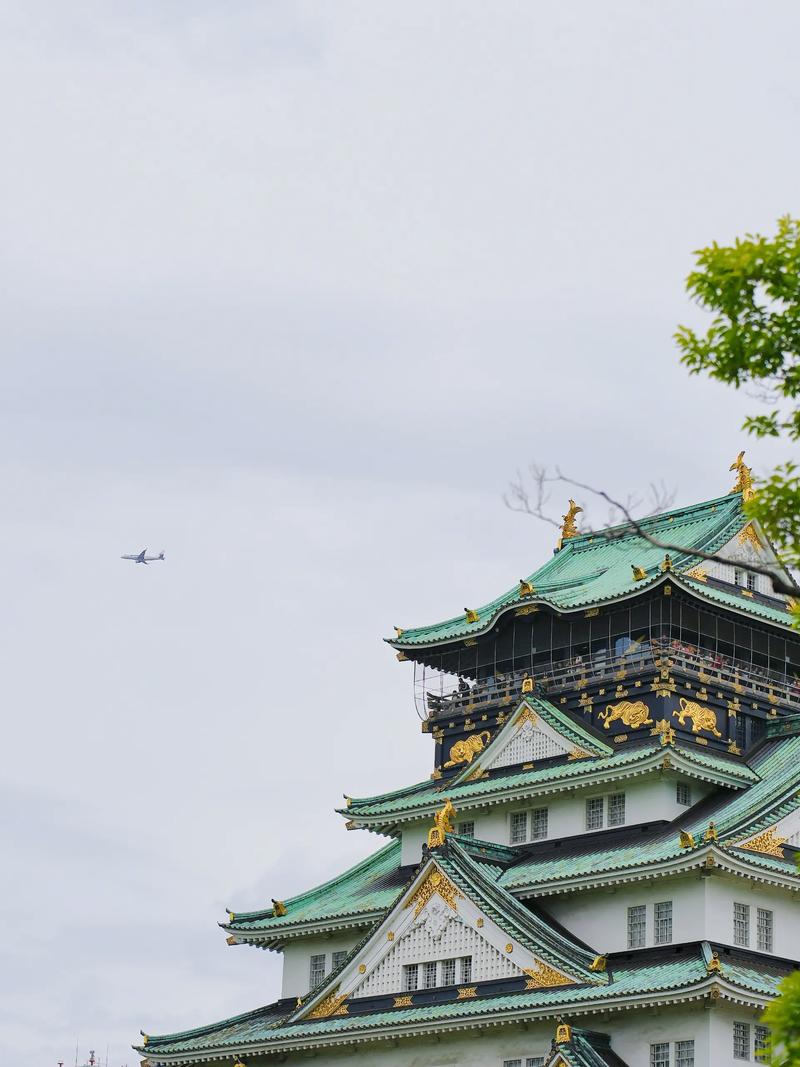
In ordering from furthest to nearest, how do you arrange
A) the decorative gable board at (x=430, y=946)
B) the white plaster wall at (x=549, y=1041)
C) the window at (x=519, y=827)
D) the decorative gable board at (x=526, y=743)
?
1. the window at (x=519, y=827)
2. the decorative gable board at (x=526, y=743)
3. the decorative gable board at (x=430, y=946)
4. the white plaster wall at (x=549, y=1041)

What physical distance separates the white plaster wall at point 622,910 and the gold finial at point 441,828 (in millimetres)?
4068

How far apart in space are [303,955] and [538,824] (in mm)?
11910

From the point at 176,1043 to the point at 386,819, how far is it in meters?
A: 12.0

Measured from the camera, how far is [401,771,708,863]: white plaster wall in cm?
6600

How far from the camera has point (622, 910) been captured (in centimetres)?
6400

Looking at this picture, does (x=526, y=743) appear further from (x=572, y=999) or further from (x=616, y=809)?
(x=572, y=999)

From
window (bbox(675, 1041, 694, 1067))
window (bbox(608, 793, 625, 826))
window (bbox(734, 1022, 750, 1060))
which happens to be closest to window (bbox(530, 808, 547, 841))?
window (bbox(608, 793, 625, 826))

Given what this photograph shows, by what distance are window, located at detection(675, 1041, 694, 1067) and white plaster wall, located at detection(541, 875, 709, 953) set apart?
11.4 feet

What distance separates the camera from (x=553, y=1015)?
60.5m

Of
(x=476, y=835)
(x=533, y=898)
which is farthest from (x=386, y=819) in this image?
(x=533, y=898)

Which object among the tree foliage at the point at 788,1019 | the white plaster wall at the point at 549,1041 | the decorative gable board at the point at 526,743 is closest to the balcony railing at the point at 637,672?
the decorative gable board at the point at 526,743

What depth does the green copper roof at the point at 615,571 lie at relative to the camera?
233ft

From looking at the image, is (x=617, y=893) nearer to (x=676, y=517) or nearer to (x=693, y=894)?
(x=693, y=894)

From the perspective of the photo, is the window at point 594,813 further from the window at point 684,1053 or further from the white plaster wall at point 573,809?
the window at point 684,1053
